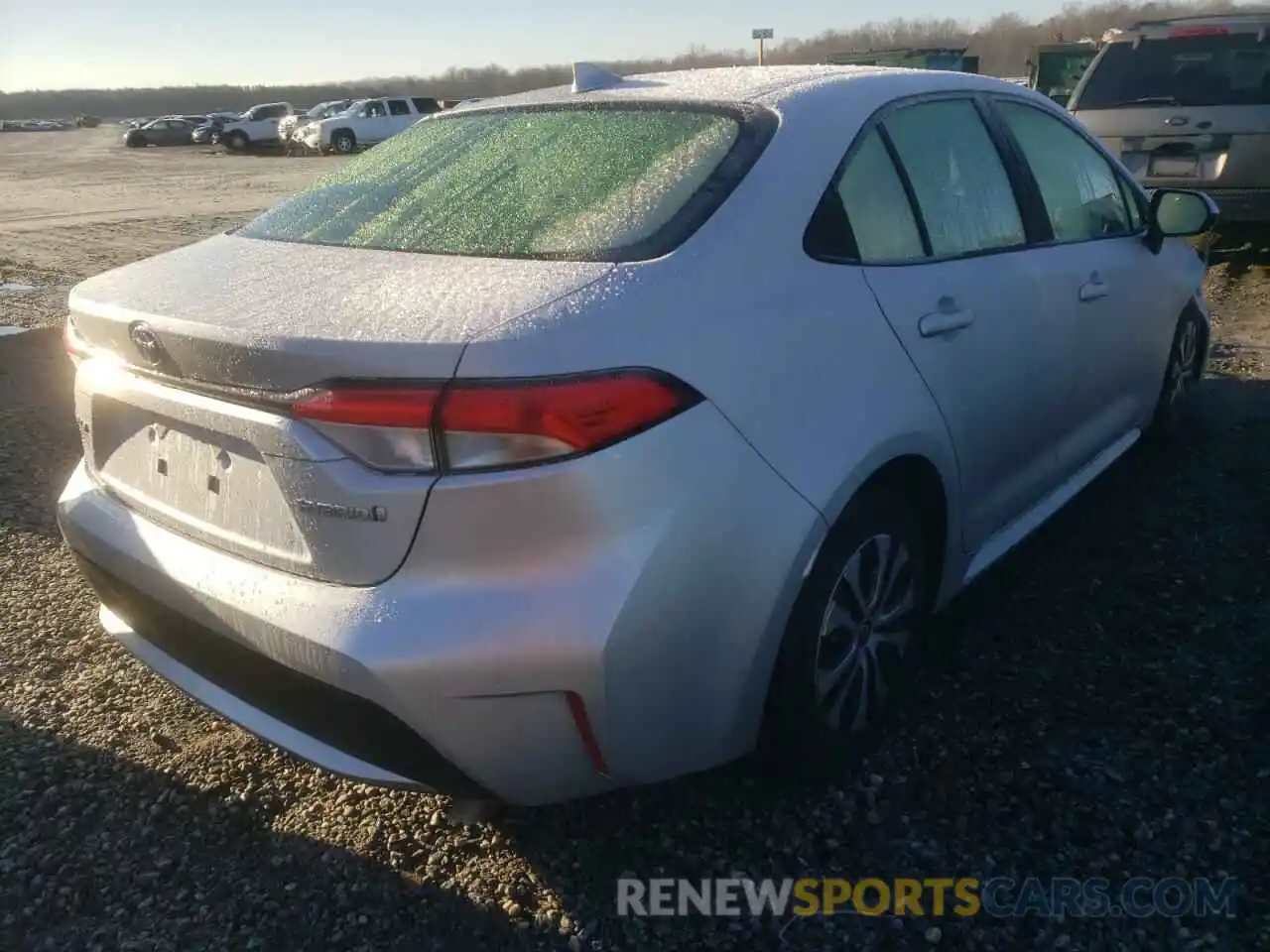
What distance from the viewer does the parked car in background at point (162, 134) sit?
45.8m

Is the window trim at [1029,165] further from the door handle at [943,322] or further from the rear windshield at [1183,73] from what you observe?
the rear windshield at [1183,73]

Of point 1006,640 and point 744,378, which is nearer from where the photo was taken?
point 744,378

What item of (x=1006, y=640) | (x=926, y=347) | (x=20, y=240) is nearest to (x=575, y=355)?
(x=926, y=347)

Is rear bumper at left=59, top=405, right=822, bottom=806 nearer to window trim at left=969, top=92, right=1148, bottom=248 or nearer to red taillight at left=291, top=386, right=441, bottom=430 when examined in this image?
red taillight at left=291, top=386, right=441, bottom=430

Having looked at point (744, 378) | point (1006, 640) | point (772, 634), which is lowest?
point (1006, 640)

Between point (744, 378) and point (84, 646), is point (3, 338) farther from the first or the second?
point (744, 378)

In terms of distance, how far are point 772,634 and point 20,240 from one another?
46.8 ft

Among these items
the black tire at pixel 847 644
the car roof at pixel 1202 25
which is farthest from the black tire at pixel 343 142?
the black tire at pixel 847 644

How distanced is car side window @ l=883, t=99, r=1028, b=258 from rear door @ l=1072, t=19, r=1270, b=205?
5.10 meters

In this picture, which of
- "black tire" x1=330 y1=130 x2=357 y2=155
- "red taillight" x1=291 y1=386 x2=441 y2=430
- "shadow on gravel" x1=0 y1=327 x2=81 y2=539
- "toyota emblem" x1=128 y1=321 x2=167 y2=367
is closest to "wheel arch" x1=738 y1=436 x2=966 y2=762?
"red taillight" x1=291 y1=386 x2=441 y2=430

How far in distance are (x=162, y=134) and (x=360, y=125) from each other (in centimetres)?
1702

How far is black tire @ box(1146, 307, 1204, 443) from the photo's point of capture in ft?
14.8

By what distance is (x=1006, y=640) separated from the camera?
10.6 feet

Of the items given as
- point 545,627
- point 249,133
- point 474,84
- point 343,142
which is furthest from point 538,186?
point 474,84
